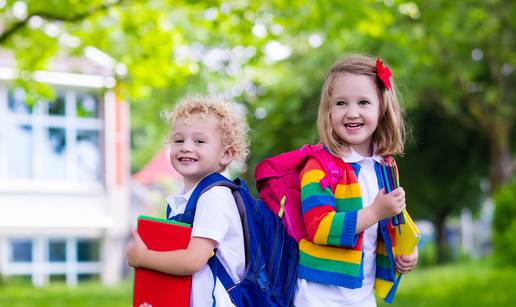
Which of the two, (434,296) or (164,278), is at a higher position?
(164,278)

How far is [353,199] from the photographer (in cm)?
275

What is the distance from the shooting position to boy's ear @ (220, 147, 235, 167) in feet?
9.46

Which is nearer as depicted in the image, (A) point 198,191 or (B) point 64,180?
(A) point 198,191

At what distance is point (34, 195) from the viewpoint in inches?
894

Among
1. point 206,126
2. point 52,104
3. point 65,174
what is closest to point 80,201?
point 65,174

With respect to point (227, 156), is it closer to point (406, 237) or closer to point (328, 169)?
point (328, 169)

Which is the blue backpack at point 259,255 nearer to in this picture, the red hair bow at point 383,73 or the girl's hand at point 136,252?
the girl's hand at point 136,252

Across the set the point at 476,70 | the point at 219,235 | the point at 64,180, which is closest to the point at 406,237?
the point at 219,235

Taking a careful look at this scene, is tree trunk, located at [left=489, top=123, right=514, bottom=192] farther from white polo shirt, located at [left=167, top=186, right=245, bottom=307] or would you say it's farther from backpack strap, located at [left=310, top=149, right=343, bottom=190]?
white polo shirt, located at [left=167, top=186, right=245, bottom=307]

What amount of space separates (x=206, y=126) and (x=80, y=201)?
70.0ft

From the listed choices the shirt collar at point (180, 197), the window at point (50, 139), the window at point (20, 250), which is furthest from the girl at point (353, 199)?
the window at point (20, 250)

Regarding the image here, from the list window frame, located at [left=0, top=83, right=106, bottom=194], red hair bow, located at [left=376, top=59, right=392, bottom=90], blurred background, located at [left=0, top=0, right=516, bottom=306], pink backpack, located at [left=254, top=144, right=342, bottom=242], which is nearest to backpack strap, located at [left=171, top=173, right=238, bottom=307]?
pink backpack, located at [left=254, top=144, right=342, bottom=242]

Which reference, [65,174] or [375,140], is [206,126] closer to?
[375,140]

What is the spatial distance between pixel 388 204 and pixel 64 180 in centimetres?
2182
